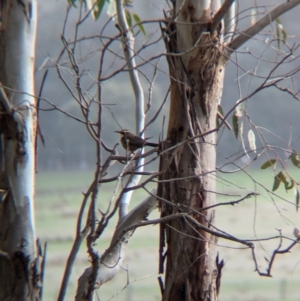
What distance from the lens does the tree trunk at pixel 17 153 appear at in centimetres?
133

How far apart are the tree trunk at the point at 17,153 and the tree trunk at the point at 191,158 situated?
338 millimetres

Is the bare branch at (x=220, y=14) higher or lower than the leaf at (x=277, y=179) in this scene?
higher

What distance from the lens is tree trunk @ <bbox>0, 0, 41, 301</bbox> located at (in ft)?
4.36

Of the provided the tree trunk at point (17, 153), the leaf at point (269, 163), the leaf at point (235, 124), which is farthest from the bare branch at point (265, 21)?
the tree trunk at point (17, 153)

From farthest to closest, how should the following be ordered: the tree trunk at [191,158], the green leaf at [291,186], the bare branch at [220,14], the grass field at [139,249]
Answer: the grass field at [139,249] < the green leaf at [291,186] < the tree trunk at [191,158] < the bare branch at [220,14]

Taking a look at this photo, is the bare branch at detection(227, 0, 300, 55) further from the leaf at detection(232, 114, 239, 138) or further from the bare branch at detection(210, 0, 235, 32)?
the leaf at detection(232, 114, 239, 138)

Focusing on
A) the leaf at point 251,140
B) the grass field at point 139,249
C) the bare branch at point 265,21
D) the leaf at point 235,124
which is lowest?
the grass field at point 139,249

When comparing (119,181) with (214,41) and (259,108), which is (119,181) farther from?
(259,108)

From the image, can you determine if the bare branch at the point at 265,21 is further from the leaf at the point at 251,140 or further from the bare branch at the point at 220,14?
the leaf at the point at 251,140

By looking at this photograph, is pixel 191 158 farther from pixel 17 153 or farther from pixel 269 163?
pixel 17 153

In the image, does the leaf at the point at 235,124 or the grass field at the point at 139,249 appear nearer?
the leaf at the point at 235,124

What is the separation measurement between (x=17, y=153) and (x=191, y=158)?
439 mm

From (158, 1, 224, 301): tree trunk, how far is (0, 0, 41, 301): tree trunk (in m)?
0.34

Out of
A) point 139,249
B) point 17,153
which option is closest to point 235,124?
point 17,153
